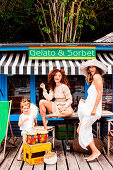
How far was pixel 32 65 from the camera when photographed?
6.52 m

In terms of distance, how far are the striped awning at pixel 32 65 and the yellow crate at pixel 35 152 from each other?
228cm

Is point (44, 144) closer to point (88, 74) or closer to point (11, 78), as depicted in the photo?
point (88, 74)

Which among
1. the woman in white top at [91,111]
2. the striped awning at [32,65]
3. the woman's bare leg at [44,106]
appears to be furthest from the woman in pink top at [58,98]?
the striped awning at [32,65]

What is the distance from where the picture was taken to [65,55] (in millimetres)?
7105

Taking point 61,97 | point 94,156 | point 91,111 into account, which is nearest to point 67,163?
point 94,156

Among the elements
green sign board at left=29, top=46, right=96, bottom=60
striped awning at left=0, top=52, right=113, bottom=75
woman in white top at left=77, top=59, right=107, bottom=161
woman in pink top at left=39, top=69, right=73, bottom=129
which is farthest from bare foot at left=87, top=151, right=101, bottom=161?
green sign board at left=29, top=46, right=96, bottom=60

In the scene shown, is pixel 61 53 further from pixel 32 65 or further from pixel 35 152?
pixel 35 152

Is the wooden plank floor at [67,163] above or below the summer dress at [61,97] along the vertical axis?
below

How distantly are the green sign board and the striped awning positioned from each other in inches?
5.5

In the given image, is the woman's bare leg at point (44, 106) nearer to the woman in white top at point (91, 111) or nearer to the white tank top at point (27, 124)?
the white tank top at point (27, 124)

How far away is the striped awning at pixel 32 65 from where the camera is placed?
6.39 meters

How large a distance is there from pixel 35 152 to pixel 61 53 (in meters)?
3.47

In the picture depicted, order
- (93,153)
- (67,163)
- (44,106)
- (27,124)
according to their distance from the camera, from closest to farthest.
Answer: (67,163) → (93,153) → (27,124) → (44,106)

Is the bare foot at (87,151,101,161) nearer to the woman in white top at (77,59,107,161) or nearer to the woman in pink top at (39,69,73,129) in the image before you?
the woman in white top at (77,59,107,161)
